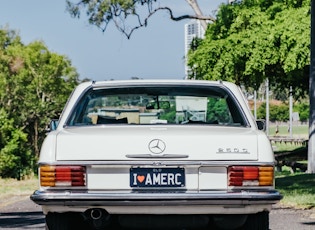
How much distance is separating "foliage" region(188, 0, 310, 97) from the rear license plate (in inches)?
884

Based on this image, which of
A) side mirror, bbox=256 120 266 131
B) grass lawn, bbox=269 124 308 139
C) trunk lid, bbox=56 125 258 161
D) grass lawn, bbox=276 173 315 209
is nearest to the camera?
trunk lid, bbox=56 125 258 161

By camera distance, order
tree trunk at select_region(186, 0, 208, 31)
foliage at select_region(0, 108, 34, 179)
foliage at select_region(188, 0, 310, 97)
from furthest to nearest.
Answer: tree trunk at select_region(186, 0, 208, 31) < foliage at select_region(0, 108, 34, 179) < foliage at select_region(188, 0, 310, 97)

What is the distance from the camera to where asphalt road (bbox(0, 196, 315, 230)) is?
10275mm

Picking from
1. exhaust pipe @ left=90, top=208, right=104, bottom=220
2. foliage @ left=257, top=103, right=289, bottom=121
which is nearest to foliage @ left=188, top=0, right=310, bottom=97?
exhaust pipe @ left=90, top=208, right=104, bottom=220

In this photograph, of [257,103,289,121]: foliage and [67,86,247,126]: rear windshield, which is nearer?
[67,86,247,126]: rear windshield

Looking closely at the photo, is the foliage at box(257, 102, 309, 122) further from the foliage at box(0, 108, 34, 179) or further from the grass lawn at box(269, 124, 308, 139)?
the foliage at box(0, 108, 34, 179)

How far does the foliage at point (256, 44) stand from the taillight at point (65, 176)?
22613mm

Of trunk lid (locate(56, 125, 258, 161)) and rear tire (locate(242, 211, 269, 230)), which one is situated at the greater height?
trunk lid (locate(56, 125, 258, 161))

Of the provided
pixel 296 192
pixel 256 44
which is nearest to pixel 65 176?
pixel 296 192

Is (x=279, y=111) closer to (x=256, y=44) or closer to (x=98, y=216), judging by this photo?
(x=256, y=44)

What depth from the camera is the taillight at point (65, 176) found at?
667 centimetres

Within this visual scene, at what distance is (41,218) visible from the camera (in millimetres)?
11602

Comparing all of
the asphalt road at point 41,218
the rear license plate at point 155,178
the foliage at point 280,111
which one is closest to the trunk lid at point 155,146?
the rear license plate at point 155,178

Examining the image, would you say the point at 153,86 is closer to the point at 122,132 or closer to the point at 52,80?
the point at 122,132
